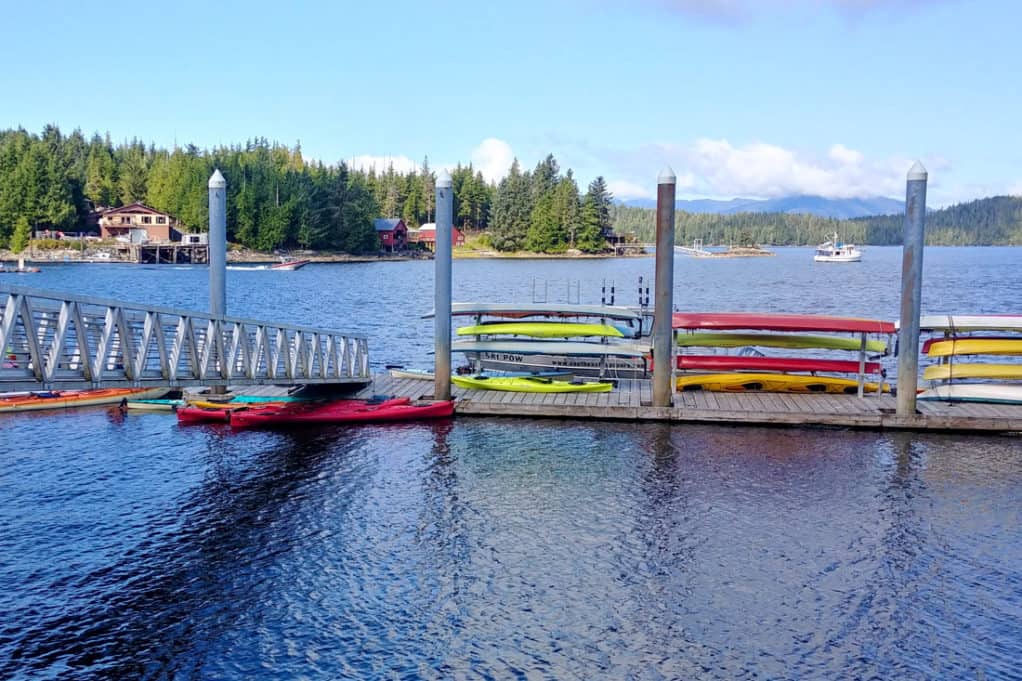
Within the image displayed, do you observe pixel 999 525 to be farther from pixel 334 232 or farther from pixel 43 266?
pixel 334 232

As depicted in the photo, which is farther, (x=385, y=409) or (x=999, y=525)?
(x=385, y=409)

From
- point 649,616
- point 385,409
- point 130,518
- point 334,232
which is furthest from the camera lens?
point 334,232

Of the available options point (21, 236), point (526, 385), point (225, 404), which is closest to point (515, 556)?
point (526, 385)

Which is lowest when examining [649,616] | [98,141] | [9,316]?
[649,616]

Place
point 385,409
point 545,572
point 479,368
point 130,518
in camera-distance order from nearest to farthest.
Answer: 1. point 545,572
2. point 130,518
3. point 385,409
4. point 479,368

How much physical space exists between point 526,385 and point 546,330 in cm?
315

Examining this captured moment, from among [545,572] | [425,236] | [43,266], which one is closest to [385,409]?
[545,572]

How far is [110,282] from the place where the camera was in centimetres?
10269

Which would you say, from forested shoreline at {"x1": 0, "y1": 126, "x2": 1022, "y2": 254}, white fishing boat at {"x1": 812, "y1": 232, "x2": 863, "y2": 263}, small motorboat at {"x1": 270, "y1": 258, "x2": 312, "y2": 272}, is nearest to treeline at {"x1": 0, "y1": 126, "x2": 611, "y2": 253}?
forested shoreline at {"x1": 0, "y1": 126, "x2": 1022, "y2": 254}

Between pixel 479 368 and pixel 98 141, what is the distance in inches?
7140

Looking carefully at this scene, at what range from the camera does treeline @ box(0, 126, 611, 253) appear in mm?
147125

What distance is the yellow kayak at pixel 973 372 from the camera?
1025 inches

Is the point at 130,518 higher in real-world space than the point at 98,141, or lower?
lower

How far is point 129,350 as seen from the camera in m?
17.0
